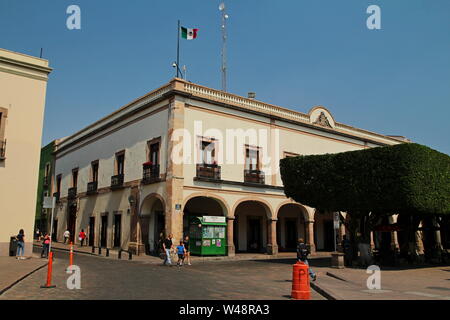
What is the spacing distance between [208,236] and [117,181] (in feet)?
29.8

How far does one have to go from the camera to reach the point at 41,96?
845 inches

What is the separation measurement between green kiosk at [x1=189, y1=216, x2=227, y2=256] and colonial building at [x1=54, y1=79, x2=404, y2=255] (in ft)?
2.37

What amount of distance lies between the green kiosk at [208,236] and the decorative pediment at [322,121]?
12.5 m

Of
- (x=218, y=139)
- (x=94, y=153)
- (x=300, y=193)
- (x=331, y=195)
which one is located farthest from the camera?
(x=94, y=153)

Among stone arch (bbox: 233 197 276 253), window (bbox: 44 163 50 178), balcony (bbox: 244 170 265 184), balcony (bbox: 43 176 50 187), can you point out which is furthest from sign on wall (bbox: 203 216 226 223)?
window (bbox: 44 163 50 178)

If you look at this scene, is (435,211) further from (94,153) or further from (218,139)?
(94,153)

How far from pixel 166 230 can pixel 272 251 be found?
813 cm

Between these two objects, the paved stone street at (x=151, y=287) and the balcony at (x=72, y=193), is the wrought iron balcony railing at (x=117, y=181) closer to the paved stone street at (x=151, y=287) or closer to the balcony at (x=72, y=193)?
the balcony at (x=72, y=193)

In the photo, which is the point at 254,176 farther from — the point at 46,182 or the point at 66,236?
the point at 46,182

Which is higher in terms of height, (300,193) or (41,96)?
(41,96)

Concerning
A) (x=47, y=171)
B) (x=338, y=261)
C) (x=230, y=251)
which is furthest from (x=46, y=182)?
(x=338, y=261)

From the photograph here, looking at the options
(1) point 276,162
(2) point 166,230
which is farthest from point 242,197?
(2) point 166,230

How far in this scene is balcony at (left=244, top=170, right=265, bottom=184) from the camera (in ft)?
90.3

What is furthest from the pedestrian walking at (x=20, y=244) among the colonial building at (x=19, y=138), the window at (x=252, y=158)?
the window at (x=252, y=158)
